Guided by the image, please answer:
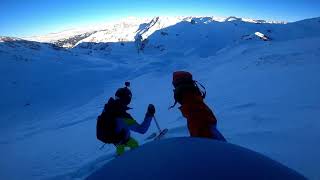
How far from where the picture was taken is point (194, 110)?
4.11 meters

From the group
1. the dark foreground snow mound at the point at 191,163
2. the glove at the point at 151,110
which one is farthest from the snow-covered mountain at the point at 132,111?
the glove at the point at 151,110

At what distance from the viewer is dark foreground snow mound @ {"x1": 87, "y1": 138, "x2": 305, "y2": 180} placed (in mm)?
2672

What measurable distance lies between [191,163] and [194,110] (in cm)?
142

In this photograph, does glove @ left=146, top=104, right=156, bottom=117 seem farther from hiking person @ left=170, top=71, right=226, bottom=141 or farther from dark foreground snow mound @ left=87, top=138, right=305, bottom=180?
dark foreground snow mound @ left=87, top=138, right=305, bottom=180

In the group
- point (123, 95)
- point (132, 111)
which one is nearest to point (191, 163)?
point (123, 95)

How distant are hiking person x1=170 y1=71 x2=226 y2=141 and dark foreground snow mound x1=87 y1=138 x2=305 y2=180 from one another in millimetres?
873

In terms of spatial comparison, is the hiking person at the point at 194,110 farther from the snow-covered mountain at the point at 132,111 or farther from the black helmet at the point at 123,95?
the snow-covered mountain at the point at 132,111

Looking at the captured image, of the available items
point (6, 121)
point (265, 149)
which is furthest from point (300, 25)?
point (265, 149)

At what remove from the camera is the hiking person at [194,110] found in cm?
399

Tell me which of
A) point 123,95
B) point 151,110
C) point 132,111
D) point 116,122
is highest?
point 123,95

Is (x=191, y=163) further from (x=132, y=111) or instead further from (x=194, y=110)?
(x=132, y=111)

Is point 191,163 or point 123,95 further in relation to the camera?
point 123,95

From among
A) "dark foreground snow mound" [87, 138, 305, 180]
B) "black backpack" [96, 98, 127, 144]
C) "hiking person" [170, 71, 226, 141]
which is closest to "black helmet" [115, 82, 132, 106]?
"black backpack" [96, 98, 127, 144]

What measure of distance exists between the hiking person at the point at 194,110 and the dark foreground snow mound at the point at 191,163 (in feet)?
2.87
